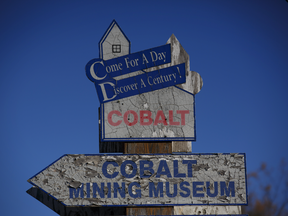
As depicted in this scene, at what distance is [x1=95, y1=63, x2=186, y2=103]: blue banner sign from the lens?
19.9ft

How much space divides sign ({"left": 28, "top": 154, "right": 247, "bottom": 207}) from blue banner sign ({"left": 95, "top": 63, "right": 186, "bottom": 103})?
1039 millimetres

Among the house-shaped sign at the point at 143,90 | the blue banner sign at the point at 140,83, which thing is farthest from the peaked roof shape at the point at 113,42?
the blue banner sign at the point at 140,83

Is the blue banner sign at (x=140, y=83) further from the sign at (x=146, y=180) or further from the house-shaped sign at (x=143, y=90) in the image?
the sign at (x=146, y=180)

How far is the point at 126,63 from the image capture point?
20.2 feet

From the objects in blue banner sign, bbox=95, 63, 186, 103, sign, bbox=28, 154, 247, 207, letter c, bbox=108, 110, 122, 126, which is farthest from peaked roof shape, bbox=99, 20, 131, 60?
sign, bbox=28, 154, 247, 207

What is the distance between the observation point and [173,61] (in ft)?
20.4

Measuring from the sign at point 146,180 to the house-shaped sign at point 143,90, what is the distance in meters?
0.40

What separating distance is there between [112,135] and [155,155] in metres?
0.77

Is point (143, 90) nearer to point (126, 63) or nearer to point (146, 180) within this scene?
point (126, 63)

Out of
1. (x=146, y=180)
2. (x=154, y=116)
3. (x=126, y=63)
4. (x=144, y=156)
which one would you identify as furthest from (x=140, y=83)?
(x=146, y=180)

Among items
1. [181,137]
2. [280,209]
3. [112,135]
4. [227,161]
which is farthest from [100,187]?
[280,209]

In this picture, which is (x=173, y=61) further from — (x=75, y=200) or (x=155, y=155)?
(x=75, y=200)

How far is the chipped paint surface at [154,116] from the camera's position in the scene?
5949 millimetres

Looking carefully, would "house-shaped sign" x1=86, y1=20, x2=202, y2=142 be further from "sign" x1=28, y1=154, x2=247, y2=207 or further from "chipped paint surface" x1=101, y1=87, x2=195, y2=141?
"sign" x1=28, y1=154, x2=247, y2=207
